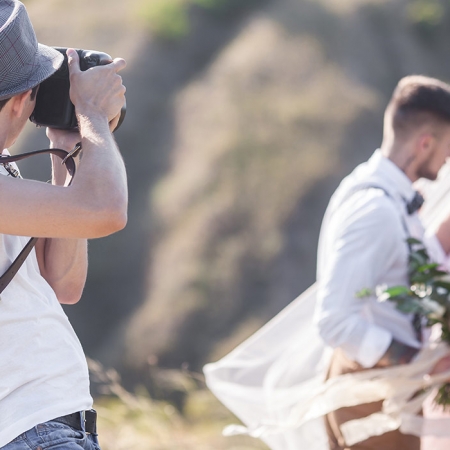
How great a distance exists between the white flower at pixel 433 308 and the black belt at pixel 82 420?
4.15ft

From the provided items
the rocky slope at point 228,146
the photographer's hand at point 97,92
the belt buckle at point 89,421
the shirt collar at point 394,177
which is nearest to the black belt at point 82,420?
the belt buckle at point 89,421

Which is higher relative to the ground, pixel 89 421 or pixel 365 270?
pixel 89 421

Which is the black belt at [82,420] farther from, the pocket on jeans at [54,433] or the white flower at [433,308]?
the white flower at [433,308]

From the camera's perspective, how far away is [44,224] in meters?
1.29

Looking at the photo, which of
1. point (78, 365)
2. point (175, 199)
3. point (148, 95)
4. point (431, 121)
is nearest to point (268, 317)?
point (175, 199)

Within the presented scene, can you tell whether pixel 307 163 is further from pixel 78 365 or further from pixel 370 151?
pixel 78 365

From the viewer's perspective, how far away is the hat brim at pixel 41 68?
4.50 ft

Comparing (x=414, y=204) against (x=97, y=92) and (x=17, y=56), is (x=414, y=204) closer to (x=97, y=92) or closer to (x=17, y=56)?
(x=97, y=92)

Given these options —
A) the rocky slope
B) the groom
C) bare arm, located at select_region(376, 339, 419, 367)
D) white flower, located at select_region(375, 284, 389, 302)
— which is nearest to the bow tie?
the groom

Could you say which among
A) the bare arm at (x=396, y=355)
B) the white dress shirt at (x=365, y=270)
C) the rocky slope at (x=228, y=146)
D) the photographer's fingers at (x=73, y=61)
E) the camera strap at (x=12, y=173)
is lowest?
the rocky slope at (x=228, y=146)

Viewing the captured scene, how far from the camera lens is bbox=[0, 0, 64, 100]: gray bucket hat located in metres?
1.36

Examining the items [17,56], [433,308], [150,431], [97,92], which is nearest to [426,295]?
[433,308]

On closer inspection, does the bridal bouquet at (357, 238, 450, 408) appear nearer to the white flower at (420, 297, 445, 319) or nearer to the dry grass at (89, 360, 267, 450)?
the white flower at (420, 297, 445, 319)

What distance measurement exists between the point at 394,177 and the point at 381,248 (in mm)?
339
